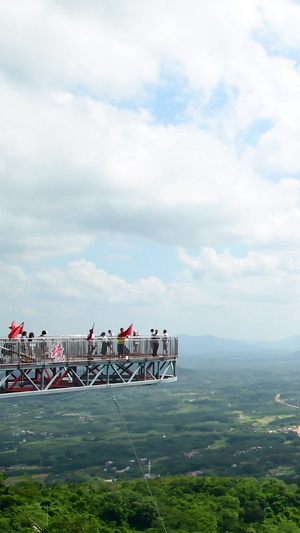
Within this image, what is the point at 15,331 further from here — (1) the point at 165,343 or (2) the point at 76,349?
(1) the point at 165,343

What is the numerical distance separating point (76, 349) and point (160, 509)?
57.0m

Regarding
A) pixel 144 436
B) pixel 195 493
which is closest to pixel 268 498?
pixel 195 493

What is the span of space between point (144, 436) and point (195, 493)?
4062 inches

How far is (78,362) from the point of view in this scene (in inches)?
1045

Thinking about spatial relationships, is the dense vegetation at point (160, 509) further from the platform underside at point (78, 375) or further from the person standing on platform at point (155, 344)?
the person standing on platform at point (155, 344)

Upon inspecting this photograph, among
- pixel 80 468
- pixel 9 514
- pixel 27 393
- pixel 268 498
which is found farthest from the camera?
pixel 80 468

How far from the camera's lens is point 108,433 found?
191m

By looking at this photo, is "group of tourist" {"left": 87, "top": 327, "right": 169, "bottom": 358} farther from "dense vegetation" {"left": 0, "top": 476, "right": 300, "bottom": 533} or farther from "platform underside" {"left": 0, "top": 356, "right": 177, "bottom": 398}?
"dense vegetation" {"left": 0, "top": 476, "right": 300, "bottom": 533}

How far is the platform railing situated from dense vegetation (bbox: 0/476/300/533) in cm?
3165

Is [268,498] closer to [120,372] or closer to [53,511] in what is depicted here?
[53,511]

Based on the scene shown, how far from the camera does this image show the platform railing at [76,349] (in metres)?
24.1

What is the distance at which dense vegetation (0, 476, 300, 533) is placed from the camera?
57.8m

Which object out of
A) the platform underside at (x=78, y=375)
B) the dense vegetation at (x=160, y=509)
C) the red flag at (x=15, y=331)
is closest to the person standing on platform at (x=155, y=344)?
the platform underside at (x=78, y=375)

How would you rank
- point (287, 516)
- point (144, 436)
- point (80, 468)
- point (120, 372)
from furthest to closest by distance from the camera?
1. point (144, 436)
2. point (80, 468)
3. point (287, 516)
4. point (120, 372)
